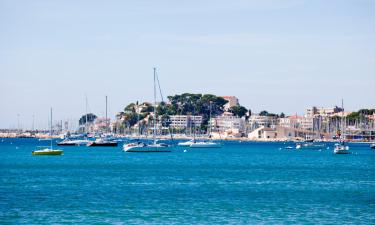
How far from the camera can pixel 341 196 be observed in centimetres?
4600

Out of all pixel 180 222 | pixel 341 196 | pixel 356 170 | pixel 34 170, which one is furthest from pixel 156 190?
pixel 356 170

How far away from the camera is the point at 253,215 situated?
36.8 metres

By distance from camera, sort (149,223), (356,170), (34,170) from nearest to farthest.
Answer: (149,223)
(34,170)
(356,170)

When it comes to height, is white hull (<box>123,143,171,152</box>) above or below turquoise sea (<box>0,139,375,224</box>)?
above

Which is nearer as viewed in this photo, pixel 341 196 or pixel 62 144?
pixel 341 196

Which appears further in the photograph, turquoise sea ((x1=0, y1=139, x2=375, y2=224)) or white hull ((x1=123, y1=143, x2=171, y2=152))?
white hull ((x1=123, y1=143, x2=171, y2=152))

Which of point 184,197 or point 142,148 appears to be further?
point 142,148

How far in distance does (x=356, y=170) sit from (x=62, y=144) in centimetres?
8624

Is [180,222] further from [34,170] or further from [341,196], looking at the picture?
[34,170]

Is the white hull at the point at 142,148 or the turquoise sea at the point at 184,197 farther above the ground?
the white hull at the point at 142,148

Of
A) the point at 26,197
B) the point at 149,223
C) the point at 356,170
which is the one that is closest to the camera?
the point at 149,223

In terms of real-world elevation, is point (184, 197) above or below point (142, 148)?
below

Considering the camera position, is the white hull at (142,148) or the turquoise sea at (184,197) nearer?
the turquoise sea at (184,197)

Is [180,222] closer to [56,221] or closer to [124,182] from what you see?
[56,221]
